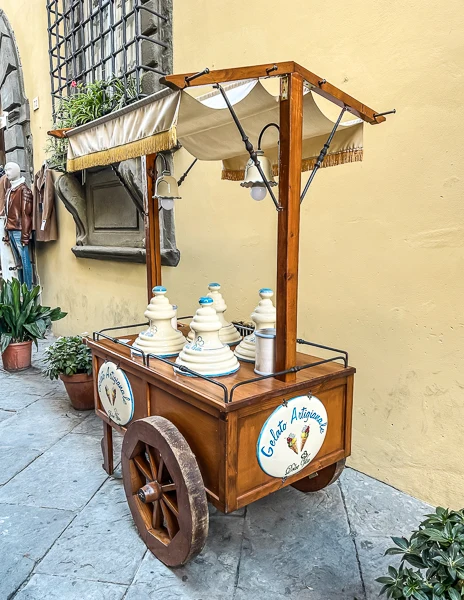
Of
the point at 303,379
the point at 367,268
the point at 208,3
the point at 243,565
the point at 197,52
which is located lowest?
the point at 243,565

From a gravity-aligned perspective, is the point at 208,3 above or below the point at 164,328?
above

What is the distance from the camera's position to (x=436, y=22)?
2.03 meters

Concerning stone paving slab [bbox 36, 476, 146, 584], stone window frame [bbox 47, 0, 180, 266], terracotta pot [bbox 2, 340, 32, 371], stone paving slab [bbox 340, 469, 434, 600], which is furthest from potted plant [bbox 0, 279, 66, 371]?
stone paving slab [bbox 340, 469, 434, 600]

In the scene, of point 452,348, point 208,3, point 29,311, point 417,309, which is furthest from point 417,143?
point 29,311

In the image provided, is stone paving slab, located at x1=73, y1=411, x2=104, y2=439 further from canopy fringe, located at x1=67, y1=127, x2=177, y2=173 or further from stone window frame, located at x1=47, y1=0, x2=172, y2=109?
stone window frame, located at x1=47, y1=0, x2=172, y2=109

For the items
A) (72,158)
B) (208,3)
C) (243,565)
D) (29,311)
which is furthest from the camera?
(29,311)

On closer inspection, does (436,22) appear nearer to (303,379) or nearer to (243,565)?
(303,379)

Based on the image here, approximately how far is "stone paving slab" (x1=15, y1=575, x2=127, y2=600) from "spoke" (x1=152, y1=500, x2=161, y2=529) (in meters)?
0.24

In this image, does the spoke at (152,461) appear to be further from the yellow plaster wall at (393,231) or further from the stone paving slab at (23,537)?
the yellow plaster wall at (393,231)

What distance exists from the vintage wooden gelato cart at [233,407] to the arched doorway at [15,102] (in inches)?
182

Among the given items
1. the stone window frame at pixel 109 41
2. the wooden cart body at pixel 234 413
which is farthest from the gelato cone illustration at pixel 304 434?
the stone window frame at pixel 109 41

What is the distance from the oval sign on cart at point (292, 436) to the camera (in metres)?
1.60

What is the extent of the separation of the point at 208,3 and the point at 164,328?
96.8 inches

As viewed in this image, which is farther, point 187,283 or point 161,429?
point 187,283
